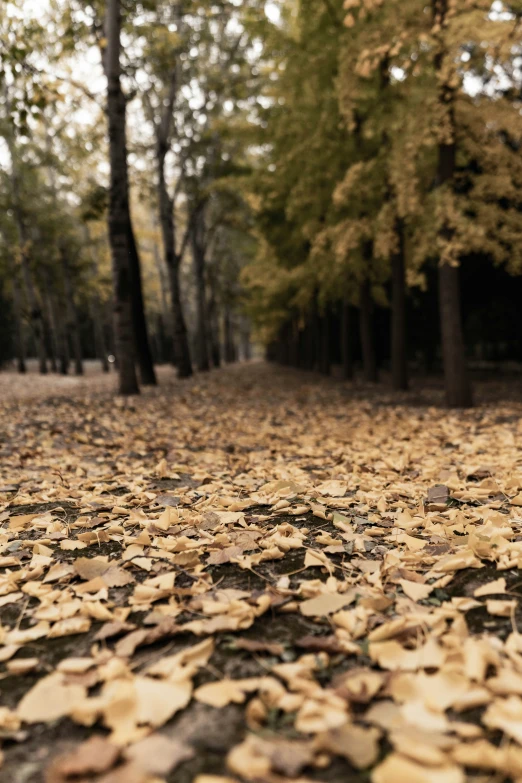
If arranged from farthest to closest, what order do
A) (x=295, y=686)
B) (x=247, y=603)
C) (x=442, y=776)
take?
(x=247, y=603), (x=295, y=686), (x=442, y=776)

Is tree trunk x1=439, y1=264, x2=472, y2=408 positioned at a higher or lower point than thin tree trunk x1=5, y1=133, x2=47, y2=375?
lower

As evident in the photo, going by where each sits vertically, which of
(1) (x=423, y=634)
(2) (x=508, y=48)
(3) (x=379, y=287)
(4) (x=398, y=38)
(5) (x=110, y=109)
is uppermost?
(5) (x=110, y=109)

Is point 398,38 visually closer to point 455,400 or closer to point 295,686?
point 455,400

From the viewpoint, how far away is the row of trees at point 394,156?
690 cm

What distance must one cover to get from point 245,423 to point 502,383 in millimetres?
8177

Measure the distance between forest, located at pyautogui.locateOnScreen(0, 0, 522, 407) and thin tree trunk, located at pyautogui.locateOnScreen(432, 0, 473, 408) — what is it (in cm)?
3

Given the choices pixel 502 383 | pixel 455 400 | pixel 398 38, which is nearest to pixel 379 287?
pixel 502 383

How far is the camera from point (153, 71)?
12500mm

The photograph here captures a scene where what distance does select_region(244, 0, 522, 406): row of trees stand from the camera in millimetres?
6898

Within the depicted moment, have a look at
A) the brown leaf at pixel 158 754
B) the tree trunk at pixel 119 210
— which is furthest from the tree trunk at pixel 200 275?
the brown leaf at pixel 158 754

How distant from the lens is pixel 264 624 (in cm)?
175

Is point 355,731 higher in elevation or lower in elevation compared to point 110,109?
lower

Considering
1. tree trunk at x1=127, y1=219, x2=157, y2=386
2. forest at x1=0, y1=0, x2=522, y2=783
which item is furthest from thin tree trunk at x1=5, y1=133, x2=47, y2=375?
forest at x1=0, y1=0, x2=522, y2=783

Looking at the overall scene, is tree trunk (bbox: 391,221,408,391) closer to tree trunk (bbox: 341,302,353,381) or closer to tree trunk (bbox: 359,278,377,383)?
tree trunk (bbox: 359,278,377,383)
